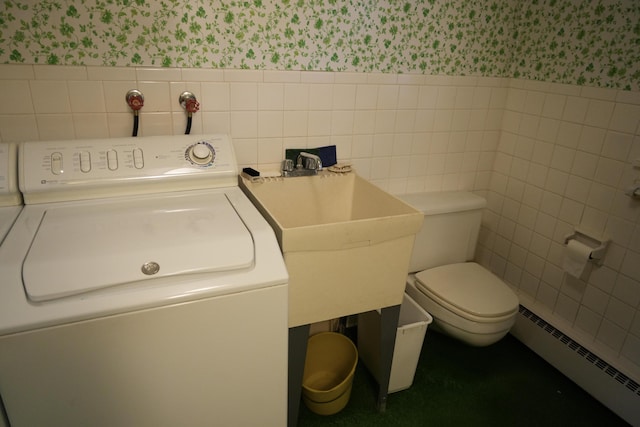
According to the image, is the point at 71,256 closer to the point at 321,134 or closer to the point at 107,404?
the point at 107,404

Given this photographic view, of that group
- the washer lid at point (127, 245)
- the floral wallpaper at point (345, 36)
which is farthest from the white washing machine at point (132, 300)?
the floral wallpaper at point (345, 36)

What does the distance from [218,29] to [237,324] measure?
1096 mm

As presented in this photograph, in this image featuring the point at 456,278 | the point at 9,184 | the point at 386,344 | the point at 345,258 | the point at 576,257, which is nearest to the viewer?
the point at 9,184

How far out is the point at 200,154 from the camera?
4.76 ft

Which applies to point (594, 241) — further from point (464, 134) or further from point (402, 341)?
point (402, 341)

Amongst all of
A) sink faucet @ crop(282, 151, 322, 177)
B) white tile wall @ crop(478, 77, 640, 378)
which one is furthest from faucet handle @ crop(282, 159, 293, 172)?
white tile wall @ crop(478, 77, 640, 378)

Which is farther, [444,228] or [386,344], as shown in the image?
[444,228]

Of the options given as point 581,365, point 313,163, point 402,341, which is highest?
point 313,163

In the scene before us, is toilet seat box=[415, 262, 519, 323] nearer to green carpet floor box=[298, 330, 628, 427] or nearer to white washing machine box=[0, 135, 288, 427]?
green carpet floor box=[298, 330, 628, 427]

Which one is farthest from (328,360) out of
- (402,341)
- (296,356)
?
(296,356)

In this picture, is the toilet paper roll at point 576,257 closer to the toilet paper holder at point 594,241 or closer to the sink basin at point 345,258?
the toilet paper holder at point 594,241

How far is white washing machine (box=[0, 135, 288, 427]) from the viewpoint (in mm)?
925

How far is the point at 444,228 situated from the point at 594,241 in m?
0.65

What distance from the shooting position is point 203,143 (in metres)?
1.48
